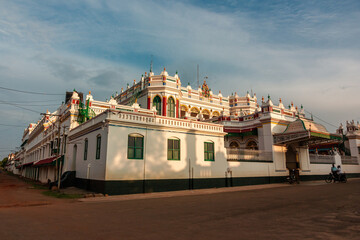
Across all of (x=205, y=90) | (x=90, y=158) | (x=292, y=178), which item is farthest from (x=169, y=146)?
(x=205, y=90)

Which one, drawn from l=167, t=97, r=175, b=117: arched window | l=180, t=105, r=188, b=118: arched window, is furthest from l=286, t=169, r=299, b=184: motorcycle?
l=180, t=105, r=188, b=118: arched window

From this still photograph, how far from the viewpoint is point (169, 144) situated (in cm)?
1802

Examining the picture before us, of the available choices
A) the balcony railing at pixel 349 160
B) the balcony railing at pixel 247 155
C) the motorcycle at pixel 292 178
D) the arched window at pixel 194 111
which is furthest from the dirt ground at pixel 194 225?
the balcony railing at pixel 349 160

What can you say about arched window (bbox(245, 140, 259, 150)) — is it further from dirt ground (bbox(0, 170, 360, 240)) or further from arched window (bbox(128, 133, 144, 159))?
dirt ground (bbox(0, 170, 360, 240))

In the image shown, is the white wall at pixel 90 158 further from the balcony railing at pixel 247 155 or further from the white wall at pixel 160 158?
the balcony railing at pixel 247 155

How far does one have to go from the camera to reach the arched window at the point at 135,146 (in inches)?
641

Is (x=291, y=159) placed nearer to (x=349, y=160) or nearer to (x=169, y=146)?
(x=349, y=160)

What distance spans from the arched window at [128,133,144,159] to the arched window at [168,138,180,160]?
7.42ft

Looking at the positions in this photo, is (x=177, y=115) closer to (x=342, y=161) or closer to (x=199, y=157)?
(x=199, y=157)

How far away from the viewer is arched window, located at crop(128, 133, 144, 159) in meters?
16.3

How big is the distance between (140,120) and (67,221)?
32.8 feet

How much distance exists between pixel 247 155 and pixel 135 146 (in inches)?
451

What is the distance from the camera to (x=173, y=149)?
18.1 metres

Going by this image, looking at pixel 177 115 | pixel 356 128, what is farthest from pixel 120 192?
pixel 356 128
